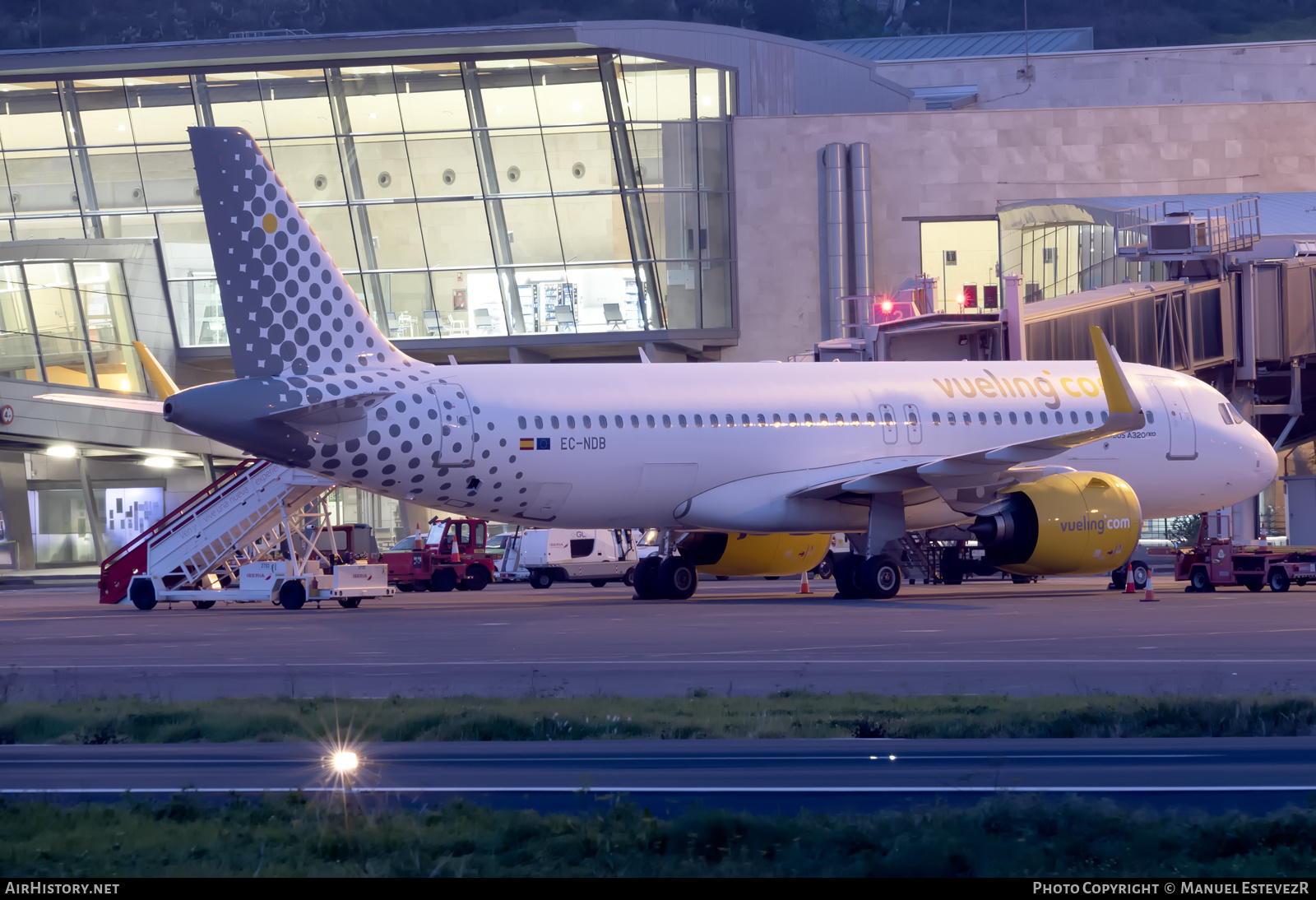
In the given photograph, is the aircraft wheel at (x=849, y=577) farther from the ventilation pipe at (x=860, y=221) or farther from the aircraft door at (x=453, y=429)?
the ventilation pipe at (x=860, y=221)

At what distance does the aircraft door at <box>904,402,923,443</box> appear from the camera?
29406mm

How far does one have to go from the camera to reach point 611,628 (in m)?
21.3

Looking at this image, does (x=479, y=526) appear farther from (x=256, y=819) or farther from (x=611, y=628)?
(x=256, y=819)

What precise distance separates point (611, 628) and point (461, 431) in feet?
19.4

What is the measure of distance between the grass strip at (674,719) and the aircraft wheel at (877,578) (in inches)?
614

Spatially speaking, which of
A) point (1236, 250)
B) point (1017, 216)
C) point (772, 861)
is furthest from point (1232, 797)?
point (1017, 216)

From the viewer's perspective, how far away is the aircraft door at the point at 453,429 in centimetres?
2580

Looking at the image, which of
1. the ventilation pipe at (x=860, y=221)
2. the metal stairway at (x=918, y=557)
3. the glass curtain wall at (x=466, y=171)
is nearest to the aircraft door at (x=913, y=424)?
the metal stairway at (x=918, y=557)

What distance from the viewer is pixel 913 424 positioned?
29.5 metres

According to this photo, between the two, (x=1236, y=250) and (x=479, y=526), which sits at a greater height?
(x=1236, y=250)

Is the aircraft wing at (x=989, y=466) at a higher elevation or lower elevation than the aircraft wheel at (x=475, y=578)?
higher

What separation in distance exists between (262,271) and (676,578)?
31.8ft

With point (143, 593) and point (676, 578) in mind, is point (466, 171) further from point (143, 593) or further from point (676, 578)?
point (676, 578)

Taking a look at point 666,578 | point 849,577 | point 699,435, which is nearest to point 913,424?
point 849,577
